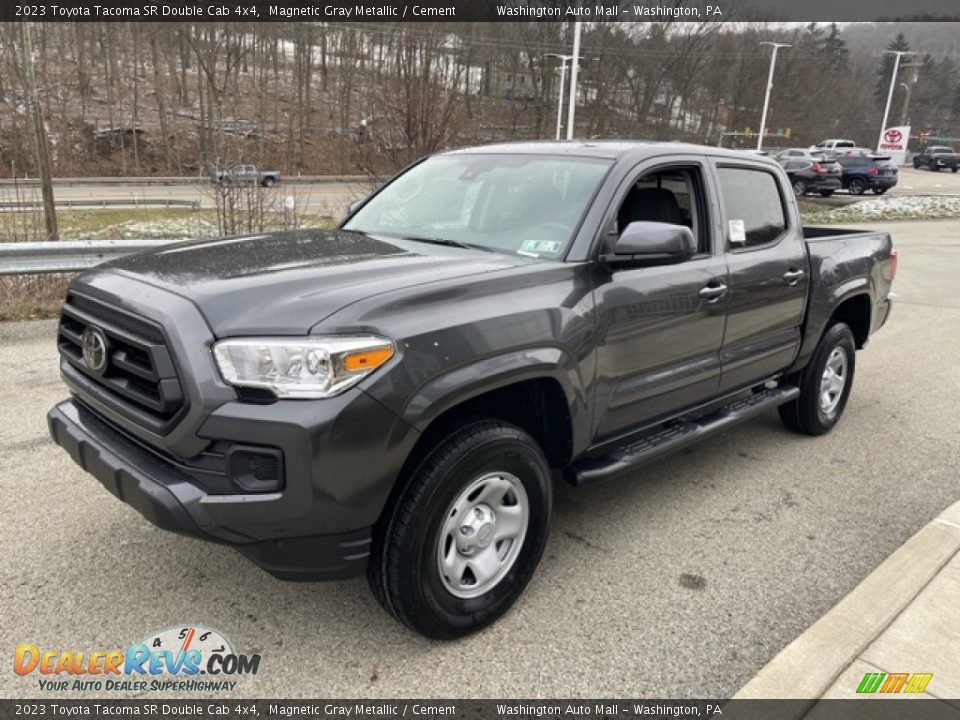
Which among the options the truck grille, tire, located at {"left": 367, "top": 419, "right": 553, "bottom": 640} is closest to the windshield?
tire, located at {"left": 367, "top": 419, "right": 553, "bottom": 640}

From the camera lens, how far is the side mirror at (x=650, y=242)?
10.2 feet

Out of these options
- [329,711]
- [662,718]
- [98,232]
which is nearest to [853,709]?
[662,718]

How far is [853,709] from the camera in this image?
242 cm

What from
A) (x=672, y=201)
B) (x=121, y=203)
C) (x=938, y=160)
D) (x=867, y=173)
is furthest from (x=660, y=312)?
(x=938, y=160)

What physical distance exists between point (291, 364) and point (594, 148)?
216 cm

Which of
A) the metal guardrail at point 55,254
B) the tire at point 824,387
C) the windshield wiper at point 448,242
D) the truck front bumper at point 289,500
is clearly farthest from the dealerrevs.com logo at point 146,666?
the metal guardrail at point 55,254

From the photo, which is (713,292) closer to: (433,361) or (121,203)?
(433,361)

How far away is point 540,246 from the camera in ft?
10.8

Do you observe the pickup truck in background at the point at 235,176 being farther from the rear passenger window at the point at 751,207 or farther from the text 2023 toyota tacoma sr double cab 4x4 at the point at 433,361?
the rear passenger window at the point at 751,207

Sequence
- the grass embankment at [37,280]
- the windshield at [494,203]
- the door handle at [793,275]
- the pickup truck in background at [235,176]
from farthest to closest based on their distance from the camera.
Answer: the pickup truck in background at [235,176], the grass embankment at [37,280], the door handle at [793,275], the windshield at [494,203]

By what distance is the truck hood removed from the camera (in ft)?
7.86

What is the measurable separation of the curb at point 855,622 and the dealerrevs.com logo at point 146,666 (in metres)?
1.83

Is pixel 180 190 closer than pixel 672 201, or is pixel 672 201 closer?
pixel 672 201

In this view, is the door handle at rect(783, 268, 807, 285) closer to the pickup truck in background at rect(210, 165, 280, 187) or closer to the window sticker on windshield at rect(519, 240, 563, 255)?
the window sticker on windshield at rect(519, 240, 563, 255)
